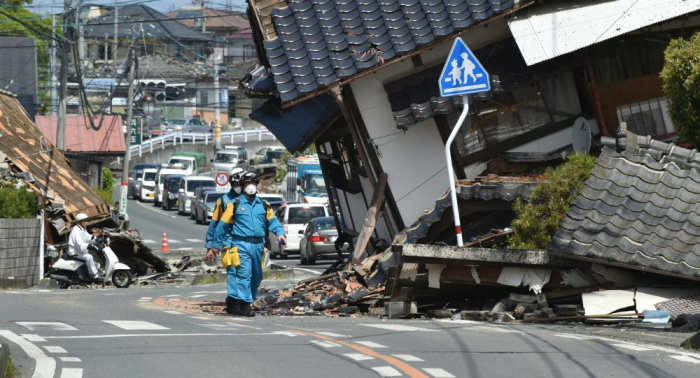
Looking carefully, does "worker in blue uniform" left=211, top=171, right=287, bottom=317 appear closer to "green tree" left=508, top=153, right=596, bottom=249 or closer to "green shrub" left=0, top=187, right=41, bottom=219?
"green tree" left=508, top=153, right=596, bottom=249

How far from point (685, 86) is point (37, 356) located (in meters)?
7.16

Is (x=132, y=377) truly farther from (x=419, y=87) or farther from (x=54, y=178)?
(x=54, y=178)

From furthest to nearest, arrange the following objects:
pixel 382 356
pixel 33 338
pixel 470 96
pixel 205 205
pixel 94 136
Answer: pixel 94 136 < pixel 205 205 < pixel 470 96 < pixel 33 338 < pixel 382 356

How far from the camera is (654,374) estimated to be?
31.0 ft

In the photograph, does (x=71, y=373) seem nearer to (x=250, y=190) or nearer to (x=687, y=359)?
(x=687, y=359)

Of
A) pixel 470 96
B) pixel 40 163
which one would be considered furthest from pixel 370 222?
pixel 40 163

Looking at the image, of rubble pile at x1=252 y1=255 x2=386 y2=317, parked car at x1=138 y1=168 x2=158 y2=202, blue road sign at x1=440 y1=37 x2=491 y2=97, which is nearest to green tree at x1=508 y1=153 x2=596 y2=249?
blue road sign at x1=440 y1=37 x2=491 y2=97

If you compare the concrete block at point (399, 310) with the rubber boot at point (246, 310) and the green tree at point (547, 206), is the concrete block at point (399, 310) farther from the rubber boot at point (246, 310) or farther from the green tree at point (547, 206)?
the rubber boot at point (246, 310)

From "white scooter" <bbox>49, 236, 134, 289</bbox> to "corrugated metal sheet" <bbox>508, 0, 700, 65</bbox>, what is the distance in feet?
36.7

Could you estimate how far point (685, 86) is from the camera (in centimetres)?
1291

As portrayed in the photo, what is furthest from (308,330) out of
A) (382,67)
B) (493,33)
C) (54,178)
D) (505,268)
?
(54,178)

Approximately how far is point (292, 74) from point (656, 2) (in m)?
5.56

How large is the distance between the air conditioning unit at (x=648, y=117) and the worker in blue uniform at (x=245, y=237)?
6.44 metres

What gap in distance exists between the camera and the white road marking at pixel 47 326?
12.4 meters
